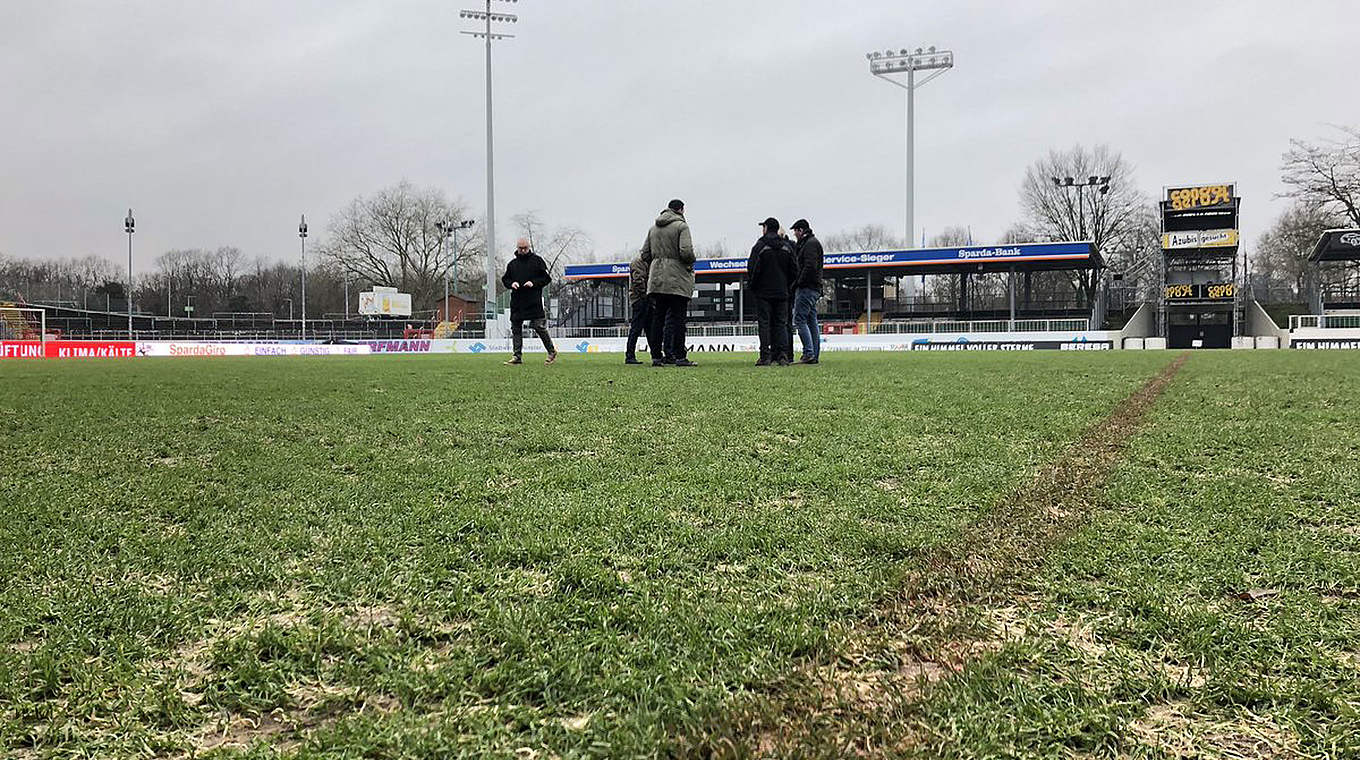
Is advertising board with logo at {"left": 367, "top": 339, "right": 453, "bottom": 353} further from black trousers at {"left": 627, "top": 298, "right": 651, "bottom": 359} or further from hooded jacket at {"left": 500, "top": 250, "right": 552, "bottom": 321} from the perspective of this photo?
black trousers at {"left": 627, "top": 298, "right": 651, "bottom": 359}

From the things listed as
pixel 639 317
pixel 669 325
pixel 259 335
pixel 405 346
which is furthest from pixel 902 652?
pixel 259 335

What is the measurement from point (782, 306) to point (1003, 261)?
34.4 metres

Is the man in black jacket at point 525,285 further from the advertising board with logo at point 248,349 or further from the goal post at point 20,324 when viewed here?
the goal post at point 20,324

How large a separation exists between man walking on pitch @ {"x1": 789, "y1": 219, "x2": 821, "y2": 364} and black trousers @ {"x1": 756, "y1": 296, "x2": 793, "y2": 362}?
0.14m

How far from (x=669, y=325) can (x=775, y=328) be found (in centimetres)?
135

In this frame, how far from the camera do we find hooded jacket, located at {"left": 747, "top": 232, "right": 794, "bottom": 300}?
9789 mm

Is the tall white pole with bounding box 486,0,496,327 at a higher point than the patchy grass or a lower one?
higher

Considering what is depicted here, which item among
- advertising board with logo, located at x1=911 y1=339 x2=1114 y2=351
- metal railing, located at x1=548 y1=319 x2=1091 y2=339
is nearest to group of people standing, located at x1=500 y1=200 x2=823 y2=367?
metal railing, located at x1=548 y1=319 x2=1091 y2=339

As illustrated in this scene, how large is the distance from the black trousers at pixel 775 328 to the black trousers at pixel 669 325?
3.25 ft

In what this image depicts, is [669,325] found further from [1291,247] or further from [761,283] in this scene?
[1291,247]

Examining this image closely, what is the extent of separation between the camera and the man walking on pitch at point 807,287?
33.3 ft

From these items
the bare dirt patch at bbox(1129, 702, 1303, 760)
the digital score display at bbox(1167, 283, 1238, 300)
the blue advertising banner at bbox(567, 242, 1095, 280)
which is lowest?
the bare dirt patch at bbox(1129, 702, 1303, 760)

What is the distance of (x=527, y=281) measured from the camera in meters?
11.3

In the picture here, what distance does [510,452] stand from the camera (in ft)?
12.1
